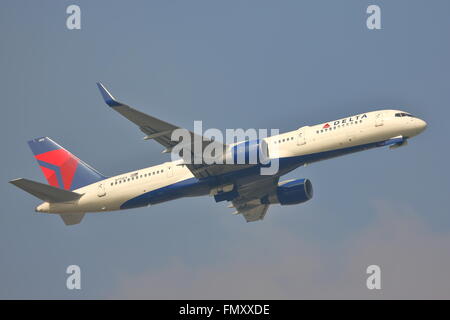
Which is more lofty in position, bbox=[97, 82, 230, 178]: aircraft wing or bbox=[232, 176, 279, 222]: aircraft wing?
bbox=[97, 82, 230, 178]: aircraft wing

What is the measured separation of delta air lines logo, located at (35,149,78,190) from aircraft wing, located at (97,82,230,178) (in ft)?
43.4

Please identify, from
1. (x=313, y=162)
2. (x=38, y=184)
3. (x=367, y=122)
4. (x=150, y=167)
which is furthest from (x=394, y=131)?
(x=38, y=184)

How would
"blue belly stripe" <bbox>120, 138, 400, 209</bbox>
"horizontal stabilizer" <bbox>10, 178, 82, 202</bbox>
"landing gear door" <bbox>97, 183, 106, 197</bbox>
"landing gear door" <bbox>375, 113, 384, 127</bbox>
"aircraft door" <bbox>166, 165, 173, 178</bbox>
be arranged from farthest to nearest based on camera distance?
"landing gear door" <bbox>97, 183, 106, 197</bbox> → "aircraft door" <bbox>166, 165, 173, 178</bbox> → "horizontal stabilizer" <bbox>10, 178, 82, 202</bbox> → "blue belly stripe" <bbox>120, 138, 400, 209</bbox> → "landing gear door" <bbox>375, 113, 384, 127</bbox>

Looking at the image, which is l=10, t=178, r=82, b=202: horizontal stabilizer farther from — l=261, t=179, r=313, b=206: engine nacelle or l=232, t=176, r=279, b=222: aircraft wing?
l=261, t=179, r=313, b=206: engine nacelle

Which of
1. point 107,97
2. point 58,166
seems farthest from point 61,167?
point 107,97

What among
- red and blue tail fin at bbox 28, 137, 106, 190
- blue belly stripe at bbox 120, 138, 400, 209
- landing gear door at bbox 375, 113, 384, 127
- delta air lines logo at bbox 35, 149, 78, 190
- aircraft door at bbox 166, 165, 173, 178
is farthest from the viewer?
delta air lines logo at bbox 35, 149, 78, 190

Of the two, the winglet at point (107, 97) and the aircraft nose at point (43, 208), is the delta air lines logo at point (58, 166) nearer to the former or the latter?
the aircraft nose at point (43, 208)

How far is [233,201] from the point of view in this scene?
74.9m

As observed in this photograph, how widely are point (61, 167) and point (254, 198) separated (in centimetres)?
1747

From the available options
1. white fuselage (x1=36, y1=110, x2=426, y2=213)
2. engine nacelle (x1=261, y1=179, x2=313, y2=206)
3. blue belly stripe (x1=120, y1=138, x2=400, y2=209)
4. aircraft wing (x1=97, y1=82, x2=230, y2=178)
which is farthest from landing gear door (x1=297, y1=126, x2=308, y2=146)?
engine nacelle (x1=261, y1=179, x2=313, y2=206)

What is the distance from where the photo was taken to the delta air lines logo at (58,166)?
2933 inches

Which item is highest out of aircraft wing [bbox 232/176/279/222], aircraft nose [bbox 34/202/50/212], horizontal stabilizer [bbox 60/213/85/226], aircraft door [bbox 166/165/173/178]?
aircraft door [bbox 166/165/173/178]

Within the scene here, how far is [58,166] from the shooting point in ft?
248

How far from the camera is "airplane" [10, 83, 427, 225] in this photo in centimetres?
6438
